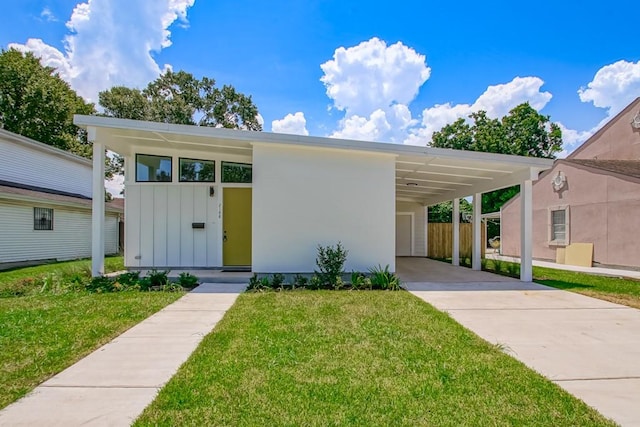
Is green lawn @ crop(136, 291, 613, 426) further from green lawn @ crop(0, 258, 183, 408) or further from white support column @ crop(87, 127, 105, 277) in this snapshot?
white support column @ crop(87, 127, 105, 277)

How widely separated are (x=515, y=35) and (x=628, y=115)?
689 centimetres

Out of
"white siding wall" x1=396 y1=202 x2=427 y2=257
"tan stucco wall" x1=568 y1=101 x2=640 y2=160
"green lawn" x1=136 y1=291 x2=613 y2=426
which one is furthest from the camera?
"white siding wall" x1=396 y1=202 x2=427 y2=257

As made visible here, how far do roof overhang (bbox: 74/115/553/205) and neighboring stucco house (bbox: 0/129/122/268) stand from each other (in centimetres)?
652

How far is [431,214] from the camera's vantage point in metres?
23.8

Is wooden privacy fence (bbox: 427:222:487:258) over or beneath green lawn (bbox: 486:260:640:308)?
over

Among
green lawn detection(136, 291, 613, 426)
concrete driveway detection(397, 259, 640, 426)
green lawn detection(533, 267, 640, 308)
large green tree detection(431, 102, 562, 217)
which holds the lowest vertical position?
green lawn detection(533, 267, 640, 308)

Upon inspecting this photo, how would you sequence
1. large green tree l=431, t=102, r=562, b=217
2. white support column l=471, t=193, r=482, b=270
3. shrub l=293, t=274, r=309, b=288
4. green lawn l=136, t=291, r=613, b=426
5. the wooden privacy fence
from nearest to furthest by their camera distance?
1. green lawn l=136, t=291, r=613, b=426
2. shrub l=293, t=274, r=309, b=288
3. white support column l=471, t=193, r=482, b=270
4. the wooden privacy fence
5. large green tree l=431, t=102, r=562, b=217

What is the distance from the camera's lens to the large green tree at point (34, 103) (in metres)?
21.2

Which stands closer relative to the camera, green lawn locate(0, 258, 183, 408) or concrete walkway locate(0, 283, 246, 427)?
concrete walkway locate(0, 283, 246, 427)

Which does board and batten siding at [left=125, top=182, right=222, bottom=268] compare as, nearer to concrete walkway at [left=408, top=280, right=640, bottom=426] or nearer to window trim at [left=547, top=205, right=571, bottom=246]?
concrete walkway at [left=408, top=280, right=640, bottom=426]

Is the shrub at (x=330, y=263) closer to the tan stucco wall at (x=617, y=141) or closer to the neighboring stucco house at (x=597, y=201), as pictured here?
the neighboring stucco house at (x=597, y=201)

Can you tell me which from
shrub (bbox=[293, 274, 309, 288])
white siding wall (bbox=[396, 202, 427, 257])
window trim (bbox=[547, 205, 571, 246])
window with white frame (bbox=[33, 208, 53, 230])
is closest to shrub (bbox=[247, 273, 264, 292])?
shrub (bbox=[293, 274, 309, 288])

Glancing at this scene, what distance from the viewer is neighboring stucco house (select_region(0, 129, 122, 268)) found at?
A: 1191 centimetres

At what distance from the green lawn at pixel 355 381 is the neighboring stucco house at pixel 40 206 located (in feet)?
38.5
